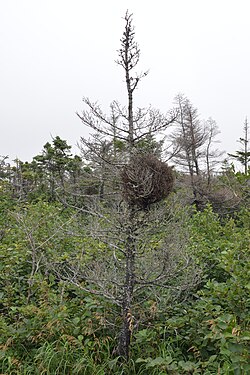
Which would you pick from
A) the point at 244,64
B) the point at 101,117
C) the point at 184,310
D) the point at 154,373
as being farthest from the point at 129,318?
the point at 244,64

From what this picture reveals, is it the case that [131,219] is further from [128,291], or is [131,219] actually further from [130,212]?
[128,291]

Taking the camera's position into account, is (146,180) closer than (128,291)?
Yes

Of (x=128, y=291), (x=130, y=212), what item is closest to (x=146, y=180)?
(x=130, y=212)

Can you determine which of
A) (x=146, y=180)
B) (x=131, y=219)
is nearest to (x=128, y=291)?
(x=131, y=219)

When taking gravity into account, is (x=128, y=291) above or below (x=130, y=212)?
below

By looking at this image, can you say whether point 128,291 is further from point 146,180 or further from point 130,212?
point 146,180

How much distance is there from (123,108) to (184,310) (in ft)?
6.53

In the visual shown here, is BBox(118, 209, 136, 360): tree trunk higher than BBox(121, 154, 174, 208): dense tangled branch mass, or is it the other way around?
BBox(121, 154, 174, 208): dense tangled branch mass

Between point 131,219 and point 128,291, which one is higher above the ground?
point 131,219

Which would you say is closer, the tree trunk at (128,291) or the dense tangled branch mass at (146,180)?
the dense tangled branch mass at (146,180)

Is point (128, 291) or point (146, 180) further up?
point (146, 180)

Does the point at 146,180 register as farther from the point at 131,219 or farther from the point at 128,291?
the point at 128,291

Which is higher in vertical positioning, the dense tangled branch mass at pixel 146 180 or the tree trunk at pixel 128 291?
the dense tangled branch mass at pixel 146 180

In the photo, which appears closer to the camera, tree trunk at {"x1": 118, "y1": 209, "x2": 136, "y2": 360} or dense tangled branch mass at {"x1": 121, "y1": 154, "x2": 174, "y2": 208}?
dense tangled branch mass at {"x1": 121, "y1": 154, "x2": 174, "y2": 208}
